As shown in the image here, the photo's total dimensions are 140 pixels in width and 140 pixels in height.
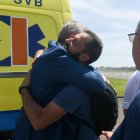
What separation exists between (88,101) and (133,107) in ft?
2.69

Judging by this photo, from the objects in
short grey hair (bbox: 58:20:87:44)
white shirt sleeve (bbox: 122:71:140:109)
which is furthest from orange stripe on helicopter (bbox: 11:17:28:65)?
short grey hair (bbox: 58:20:87:44)

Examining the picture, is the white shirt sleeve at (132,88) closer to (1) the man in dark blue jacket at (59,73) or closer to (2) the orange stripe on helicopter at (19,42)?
(2) the orange stripe on helicopter at (19,42)

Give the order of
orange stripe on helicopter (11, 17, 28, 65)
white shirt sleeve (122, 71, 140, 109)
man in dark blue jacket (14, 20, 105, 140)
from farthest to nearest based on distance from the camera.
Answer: white shirt sleeve (122, 71, 140, 109) < orange stripe on helicopter (11, 17, 28, 65) < man in dark blue jacket (14, 20, 105, 140)

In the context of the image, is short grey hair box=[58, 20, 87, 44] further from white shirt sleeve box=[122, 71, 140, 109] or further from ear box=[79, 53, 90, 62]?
white shirt sleeve box=[122, 71, 140, 109]

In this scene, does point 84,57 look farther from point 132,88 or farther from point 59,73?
point 132,88

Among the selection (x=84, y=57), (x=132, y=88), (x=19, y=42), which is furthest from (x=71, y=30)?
(x=132, y=88)

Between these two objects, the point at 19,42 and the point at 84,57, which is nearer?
the point at 84,57

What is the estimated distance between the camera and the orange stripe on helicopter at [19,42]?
395 centimetres

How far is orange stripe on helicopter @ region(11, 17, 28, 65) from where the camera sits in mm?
3949

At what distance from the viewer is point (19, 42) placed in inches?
156

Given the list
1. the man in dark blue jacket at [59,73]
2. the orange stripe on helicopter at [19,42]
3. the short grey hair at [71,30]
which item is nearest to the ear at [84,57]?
the man in dark blue jacket at [59,73]

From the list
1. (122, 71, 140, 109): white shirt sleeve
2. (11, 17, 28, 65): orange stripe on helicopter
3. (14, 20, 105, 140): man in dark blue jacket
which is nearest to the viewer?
(14, 20, 105, 140): man in dark blue jacket

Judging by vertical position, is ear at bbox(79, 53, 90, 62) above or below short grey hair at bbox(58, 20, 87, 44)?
below

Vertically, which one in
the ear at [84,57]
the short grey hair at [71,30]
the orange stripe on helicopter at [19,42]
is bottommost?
the orange stripe on helicopter at [19,42]
